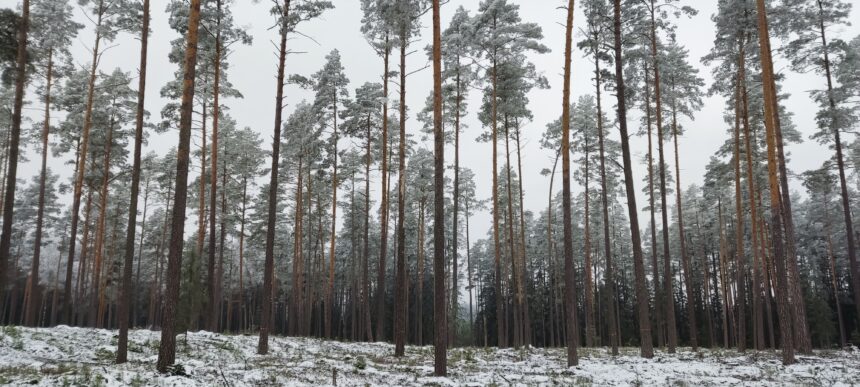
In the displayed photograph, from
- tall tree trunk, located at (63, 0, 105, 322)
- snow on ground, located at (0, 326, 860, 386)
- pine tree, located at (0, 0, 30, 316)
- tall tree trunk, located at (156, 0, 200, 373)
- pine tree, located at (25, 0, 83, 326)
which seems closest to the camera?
snow on ground, located at (0, 326, 860, 386)

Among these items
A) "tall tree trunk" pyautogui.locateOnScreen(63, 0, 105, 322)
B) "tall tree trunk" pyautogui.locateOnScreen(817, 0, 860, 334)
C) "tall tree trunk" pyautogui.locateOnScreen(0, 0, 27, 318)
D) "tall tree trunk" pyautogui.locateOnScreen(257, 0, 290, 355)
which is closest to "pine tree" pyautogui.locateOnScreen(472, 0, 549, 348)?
"tall tree trunk" pyautogui.locateOnScreen(257, 0, 290, 355)

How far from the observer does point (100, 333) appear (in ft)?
57.8

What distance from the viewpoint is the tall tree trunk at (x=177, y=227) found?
32.7ft

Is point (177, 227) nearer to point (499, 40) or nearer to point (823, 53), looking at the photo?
point (499, 40)

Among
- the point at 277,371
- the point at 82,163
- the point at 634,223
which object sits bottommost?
the point at 277,371

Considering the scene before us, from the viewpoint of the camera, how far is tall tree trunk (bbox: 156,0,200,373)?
32.7 feet

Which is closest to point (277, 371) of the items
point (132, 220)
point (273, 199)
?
point (132, 220)

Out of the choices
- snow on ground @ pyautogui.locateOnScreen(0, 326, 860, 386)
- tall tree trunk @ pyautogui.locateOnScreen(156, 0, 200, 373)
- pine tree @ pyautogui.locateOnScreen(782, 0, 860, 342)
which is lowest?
snow on ground @ pyautogui.locateOnScreen(0, 326, 860, 386)

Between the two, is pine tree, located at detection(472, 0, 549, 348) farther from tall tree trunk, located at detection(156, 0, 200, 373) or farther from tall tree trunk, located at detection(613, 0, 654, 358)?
tall tree trunk, located at detection(156, 0, 200, 373)

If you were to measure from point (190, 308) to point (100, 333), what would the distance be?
5874 mm

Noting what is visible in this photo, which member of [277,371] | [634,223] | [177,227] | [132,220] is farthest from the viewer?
[634,223]

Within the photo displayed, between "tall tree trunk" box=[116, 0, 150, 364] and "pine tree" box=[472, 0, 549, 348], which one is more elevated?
"pine tree" box=[472, 0, 549, 348]

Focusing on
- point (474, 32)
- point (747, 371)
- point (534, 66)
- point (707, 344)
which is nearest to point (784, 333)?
point (747, 371)

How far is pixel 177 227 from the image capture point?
10375mm
